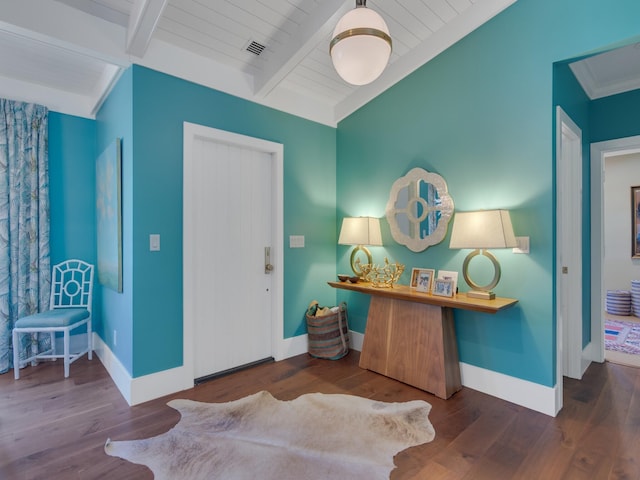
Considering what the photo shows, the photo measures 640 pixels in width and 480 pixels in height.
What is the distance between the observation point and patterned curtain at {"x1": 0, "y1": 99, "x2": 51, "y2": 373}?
3031 millimetres

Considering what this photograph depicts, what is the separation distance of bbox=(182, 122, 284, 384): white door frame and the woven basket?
12.5 inches

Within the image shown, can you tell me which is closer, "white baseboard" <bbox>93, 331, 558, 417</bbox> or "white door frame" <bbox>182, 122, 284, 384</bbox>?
"white baseboard" <bbox>93, 331, 558, 417</bbox>

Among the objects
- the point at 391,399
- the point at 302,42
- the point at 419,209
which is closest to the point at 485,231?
the point at 419,209

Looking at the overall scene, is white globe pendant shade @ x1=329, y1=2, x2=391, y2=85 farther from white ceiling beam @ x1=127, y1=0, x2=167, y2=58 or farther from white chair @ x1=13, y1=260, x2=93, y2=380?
white chair @ x1=13, y1=260, x2=93, y2=380

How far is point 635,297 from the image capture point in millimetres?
4961

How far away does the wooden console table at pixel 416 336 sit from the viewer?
2543 mm

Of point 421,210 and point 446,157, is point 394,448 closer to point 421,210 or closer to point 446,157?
point 421,210

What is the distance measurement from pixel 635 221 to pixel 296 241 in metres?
5.58

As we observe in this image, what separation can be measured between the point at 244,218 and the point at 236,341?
1.18m

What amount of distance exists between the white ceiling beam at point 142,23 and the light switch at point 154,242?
1347 millimetres

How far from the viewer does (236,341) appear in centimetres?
312

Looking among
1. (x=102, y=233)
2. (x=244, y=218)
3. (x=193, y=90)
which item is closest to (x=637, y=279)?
(x=244, y=218)

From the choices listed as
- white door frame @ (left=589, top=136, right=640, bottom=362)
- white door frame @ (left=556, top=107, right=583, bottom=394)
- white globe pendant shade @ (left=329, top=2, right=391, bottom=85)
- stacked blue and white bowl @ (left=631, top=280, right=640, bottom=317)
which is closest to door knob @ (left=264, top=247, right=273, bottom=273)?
white globe pendant shade @ (left=329, top=2, right=391, bottom=85)

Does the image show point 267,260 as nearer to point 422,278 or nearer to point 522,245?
point 422,278
